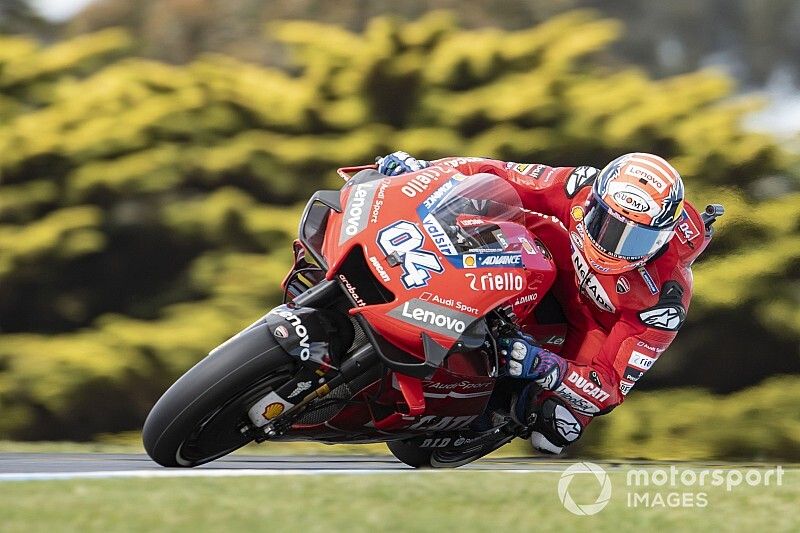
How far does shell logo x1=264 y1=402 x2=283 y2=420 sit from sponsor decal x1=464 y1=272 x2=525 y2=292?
746 millimetres

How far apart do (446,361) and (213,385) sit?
77cm

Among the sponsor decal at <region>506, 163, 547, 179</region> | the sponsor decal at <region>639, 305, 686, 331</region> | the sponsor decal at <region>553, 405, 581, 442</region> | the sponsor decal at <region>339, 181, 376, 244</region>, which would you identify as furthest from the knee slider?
the sponsor decal at <region>339, 181, 376, 244</region>

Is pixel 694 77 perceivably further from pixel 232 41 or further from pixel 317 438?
pixel 317 438

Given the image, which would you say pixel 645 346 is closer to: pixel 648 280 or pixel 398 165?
pixel 648 280

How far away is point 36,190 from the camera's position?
23.8 feet

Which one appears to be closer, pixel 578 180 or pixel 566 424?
pixel 566 424

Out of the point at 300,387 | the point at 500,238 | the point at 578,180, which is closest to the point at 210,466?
the point at 300,387

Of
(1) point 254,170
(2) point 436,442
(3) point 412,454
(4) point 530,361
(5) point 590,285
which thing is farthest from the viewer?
(1) point 254,170

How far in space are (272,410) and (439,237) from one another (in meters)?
0.80

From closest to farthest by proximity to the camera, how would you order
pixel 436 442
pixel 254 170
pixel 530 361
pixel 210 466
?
1. pixel 530 361
2. pixel 436 442
3. pixel 210 466
4. pixel 254 170

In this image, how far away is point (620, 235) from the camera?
4418 millimetres

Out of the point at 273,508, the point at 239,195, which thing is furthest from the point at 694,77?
the point at 273,508

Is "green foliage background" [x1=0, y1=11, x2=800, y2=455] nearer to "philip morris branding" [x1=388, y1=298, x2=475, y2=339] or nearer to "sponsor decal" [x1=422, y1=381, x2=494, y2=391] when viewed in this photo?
"sponsor decal" [x1=422, y1=381, x2=494, y2=391]

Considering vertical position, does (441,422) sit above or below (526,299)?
below
